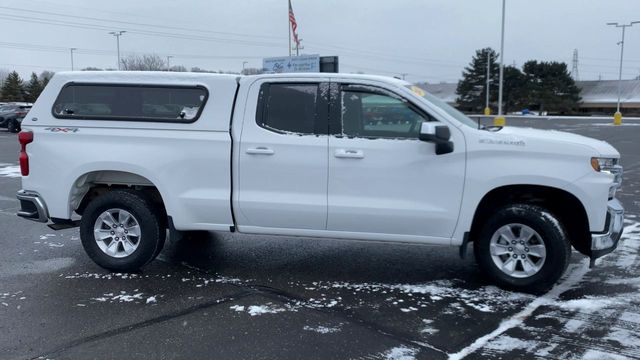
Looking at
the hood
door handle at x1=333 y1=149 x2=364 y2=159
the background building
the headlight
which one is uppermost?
the background building

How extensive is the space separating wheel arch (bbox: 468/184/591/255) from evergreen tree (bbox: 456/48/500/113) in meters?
67.9

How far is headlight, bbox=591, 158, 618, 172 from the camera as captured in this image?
16.5ft

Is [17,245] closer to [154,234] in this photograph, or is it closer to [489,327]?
[154,234]

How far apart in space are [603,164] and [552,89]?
68.6 metres

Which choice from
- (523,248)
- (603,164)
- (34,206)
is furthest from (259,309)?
(603,164)

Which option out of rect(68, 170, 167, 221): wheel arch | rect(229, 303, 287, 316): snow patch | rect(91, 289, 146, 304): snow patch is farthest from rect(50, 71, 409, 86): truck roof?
rect(229, 303, 287, 316): snow patch

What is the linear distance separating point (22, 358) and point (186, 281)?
1870 millimetres

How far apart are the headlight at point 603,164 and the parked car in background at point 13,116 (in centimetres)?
3118

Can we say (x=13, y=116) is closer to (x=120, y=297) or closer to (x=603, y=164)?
(x=120, y=297)

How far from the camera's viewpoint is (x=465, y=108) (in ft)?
241

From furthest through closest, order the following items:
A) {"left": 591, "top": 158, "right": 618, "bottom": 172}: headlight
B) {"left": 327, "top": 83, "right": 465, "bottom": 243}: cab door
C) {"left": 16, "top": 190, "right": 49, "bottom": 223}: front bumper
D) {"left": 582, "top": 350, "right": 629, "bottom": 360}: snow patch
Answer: {"left": 16, "top": 190, "right": 49, "bottom": 223}: front bumper
{"left": 327, "top": 83, "right": 465, "bottom": 243}: cab door
{"left": 591, "top": 158, "right": 618, "bottom": 172}: headlight
{"left": 582, "top": 350, "right": 629, "bottom": 360}: snow patch

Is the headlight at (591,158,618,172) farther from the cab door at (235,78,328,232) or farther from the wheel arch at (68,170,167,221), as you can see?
the wheel arch at (68,170,167,221)

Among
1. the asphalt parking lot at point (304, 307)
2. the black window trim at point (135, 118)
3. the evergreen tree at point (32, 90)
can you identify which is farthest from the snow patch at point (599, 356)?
the evergreen tree at point (32, 90)

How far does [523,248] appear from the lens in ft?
17.4
